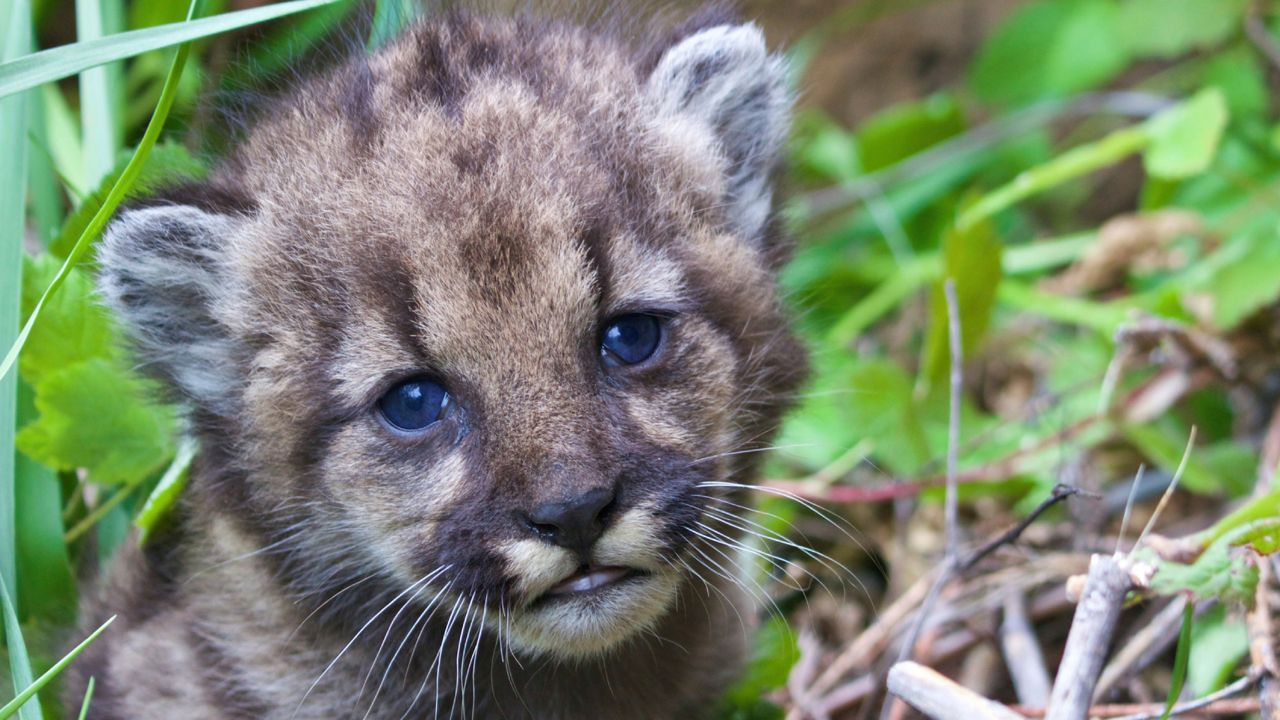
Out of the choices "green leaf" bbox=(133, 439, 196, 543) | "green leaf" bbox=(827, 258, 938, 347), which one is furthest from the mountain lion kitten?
"green leaf" bbox=(827, 258, 938, 347)

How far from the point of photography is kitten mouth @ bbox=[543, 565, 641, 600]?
3.26 metres

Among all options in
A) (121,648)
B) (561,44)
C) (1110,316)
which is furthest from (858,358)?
(121,648)

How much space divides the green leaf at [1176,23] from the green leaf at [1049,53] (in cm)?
17

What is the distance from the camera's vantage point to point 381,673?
12.5 ft

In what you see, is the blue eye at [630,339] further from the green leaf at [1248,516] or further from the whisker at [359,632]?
the green leaf at [1248,516]

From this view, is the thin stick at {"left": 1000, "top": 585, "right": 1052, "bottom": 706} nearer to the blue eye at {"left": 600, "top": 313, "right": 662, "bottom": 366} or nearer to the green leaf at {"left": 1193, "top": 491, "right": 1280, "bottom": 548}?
the green leaf at {"left": 1193, "top": 491, "right": 1280, "bottom": 548}

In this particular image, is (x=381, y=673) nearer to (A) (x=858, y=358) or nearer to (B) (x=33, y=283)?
(B) (x=33, y=283)

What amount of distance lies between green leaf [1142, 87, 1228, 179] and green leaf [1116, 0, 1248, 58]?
839 mm

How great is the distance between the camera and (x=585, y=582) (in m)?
3.28

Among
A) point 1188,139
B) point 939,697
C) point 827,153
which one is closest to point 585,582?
point 939,697

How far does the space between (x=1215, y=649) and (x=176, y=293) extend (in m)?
3.34

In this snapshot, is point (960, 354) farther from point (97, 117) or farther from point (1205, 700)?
point (97, 117)

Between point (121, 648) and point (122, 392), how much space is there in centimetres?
78

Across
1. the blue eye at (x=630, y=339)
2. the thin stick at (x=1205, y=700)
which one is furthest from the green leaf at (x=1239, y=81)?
the blue eye at (x=630, y=339)
